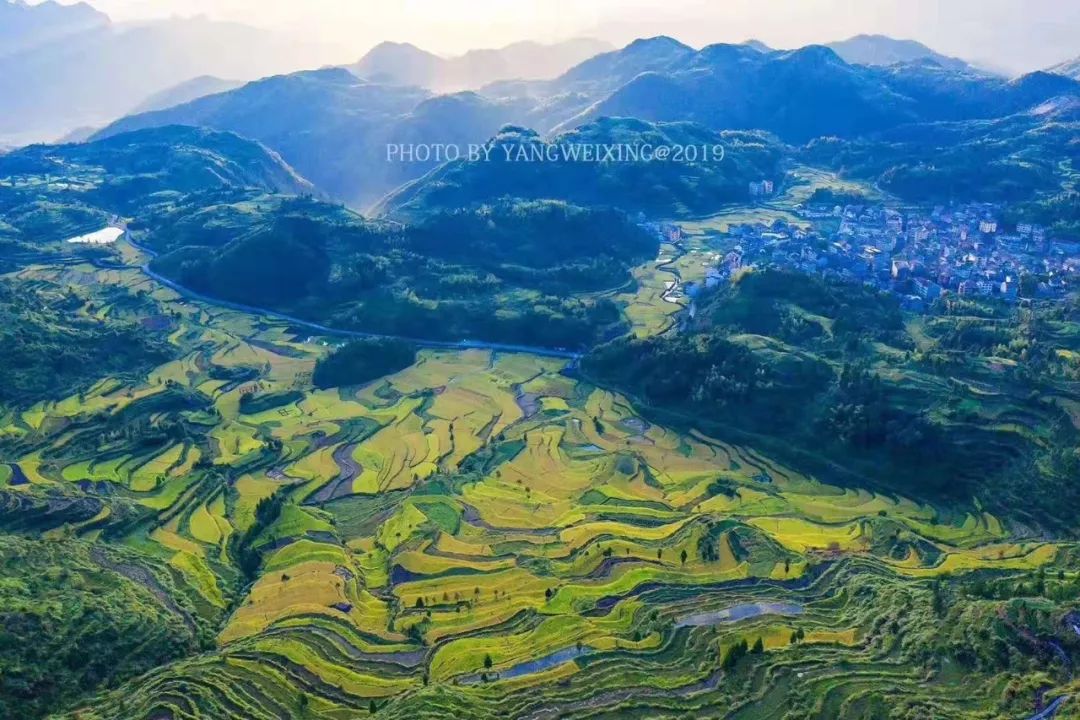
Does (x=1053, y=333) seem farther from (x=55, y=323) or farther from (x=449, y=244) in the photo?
(x=55, y=323)

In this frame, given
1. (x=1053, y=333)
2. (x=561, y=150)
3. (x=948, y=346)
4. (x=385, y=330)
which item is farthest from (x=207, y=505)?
(x=561, y=150)

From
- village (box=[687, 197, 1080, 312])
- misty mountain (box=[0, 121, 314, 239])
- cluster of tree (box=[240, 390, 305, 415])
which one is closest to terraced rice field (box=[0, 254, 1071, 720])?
cluster of tree (box=[240, 390, 305, 415])

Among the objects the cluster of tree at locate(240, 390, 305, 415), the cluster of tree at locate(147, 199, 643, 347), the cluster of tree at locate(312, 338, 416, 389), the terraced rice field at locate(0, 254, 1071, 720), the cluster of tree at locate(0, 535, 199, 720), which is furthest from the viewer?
the cluster of tree at locate(147, 199, 643, 347)

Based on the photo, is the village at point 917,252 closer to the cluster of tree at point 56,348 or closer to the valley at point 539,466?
the valley at point 539,466

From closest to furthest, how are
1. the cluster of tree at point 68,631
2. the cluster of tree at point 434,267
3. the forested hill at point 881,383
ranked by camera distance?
the cluster of tree at point 68,631
the forested hill at point 881,383
the cluster of tree at point 434,267

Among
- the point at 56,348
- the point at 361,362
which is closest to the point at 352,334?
the point at 361,362

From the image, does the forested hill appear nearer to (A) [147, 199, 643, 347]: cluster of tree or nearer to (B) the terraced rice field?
(B) the terraced rice field

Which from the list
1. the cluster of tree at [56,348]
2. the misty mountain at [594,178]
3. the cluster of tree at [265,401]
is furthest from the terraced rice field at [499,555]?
the misty mountain at [594,178]
